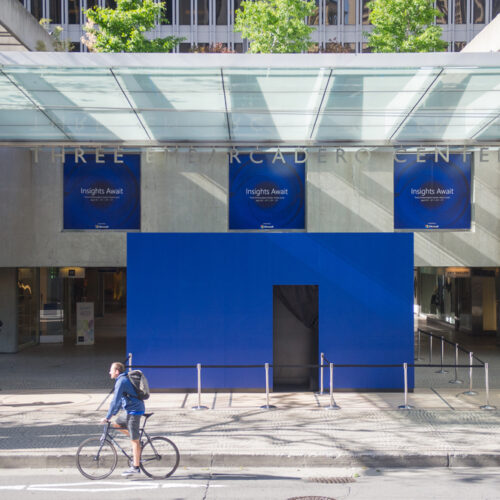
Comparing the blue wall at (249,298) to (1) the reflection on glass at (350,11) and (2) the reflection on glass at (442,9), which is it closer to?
(1) the reflection on glass at (350,11)

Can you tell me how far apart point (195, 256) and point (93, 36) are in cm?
2243

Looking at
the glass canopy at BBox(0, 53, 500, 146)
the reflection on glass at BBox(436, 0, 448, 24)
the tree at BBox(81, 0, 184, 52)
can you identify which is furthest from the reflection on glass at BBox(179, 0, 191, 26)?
the glass canopy at BBox(0, 53, 500, 146)

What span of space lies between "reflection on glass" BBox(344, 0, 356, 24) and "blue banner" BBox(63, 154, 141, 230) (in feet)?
117

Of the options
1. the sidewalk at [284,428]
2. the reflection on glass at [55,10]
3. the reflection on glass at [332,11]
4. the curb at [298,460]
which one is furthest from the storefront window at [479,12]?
the curb at [298,460]

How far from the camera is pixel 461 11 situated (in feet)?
169

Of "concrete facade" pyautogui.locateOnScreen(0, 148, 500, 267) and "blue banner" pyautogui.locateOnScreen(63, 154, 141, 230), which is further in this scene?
"blue banner" pyautogui.locateOnScreen(63, 154, 141, 230)

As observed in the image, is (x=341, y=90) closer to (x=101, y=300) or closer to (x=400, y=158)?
(x=400, y=158)

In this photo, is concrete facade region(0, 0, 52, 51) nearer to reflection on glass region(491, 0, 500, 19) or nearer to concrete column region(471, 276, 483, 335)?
concrete column region(471, 276, 483, 335)

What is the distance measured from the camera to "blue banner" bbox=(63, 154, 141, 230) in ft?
70.4

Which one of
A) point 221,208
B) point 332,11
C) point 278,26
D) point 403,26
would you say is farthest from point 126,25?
point 332,11

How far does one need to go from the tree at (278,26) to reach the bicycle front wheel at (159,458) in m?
28.2

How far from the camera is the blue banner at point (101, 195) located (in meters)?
21.5

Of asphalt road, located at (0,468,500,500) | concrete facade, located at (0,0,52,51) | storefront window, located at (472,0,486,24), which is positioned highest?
storefront window, located at (472,0,486,24)

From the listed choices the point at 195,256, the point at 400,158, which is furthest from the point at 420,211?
the point at 195,256
